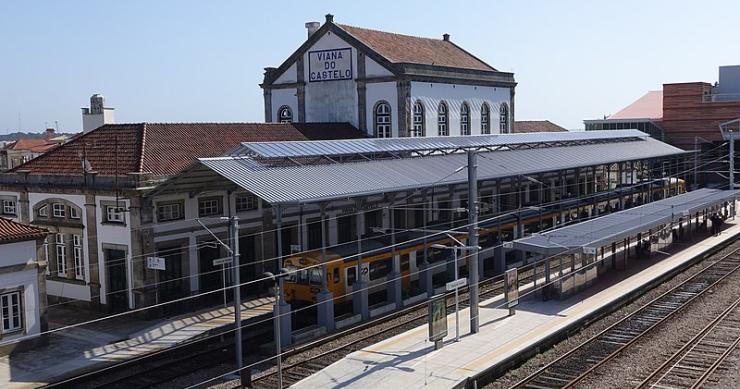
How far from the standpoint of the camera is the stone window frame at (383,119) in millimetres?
46156

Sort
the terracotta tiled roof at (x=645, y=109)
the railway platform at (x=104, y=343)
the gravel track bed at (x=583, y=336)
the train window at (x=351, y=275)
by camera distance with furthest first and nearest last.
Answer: the terracotta tiled roof at (x=645, y=109) < the train window at (x=351, y=275) < the railway platform at (x=104, y=343) < the gravel track bed at (x=583, y=336)

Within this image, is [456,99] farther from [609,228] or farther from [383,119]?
[609,228]

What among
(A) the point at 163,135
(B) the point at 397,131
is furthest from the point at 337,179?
(B) the point at 397,131

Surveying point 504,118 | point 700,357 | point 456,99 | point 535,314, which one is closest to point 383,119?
point 456,99

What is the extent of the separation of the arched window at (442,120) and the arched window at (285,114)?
9619mm

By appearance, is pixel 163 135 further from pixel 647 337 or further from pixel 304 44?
pixel 647 337

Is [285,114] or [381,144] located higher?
[285,114]

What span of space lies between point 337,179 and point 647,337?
12.2 meters

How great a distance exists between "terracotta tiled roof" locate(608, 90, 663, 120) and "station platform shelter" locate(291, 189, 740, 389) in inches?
1504

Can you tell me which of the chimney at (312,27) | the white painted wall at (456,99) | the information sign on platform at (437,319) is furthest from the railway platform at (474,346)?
the chimney at (312,27)

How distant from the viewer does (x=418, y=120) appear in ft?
154

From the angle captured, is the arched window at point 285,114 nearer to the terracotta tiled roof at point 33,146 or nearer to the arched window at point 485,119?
the arched window at point 485,119

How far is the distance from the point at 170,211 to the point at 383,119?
1964 cm

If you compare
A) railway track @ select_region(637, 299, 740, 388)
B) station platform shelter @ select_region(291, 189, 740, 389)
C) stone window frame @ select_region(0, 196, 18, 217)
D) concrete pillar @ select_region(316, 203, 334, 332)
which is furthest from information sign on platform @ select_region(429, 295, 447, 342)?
stone window frame @ select_region(0, 196, 18, 217)
